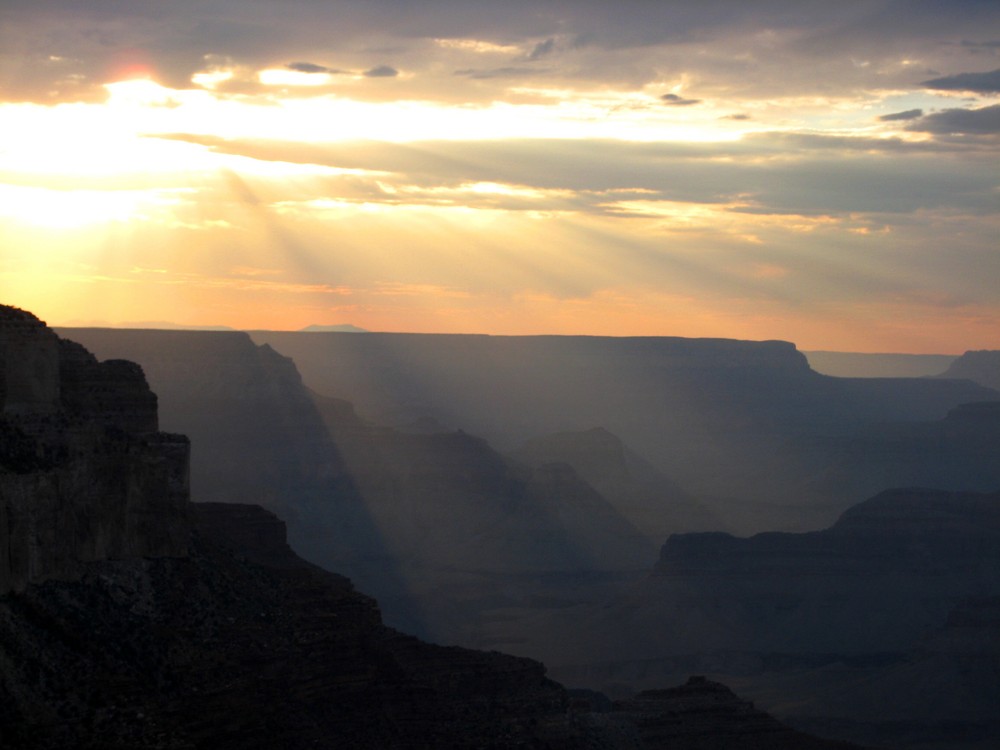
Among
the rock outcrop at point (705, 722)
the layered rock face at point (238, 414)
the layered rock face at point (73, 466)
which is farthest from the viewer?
the layered rock face at point (238, 414)

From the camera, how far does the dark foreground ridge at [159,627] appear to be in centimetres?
4131

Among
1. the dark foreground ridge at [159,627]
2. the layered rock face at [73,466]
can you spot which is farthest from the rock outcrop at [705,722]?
the layered rock face at [73,466]

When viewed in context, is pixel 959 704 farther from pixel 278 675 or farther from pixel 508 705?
pixel 278 675

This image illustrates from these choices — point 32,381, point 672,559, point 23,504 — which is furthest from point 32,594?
point 672,559

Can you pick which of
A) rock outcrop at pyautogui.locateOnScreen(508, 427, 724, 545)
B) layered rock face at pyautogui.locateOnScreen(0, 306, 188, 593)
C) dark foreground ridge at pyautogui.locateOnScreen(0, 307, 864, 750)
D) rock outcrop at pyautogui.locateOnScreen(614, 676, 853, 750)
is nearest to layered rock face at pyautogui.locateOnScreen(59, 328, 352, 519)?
rock outcrop at pyautogui.locateOnScreen(508, 427, 724, 545)

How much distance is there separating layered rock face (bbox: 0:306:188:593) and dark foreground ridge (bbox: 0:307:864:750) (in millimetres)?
55

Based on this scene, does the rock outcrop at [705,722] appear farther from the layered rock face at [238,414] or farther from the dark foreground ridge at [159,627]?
the layered rock face at [238,414]

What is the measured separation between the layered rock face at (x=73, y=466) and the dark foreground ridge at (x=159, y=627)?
6 cm

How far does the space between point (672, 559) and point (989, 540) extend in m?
23.6

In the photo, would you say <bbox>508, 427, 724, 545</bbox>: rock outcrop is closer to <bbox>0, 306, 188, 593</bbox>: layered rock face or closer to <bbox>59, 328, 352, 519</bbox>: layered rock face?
<bbox>59, 328, 352, 519</bbox>: layered rock face

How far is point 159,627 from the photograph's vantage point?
45344mm

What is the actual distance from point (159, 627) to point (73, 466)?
463 cm

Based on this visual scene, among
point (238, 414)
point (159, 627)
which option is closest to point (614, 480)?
point (238, 414)

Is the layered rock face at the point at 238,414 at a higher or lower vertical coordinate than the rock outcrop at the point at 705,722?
higher
